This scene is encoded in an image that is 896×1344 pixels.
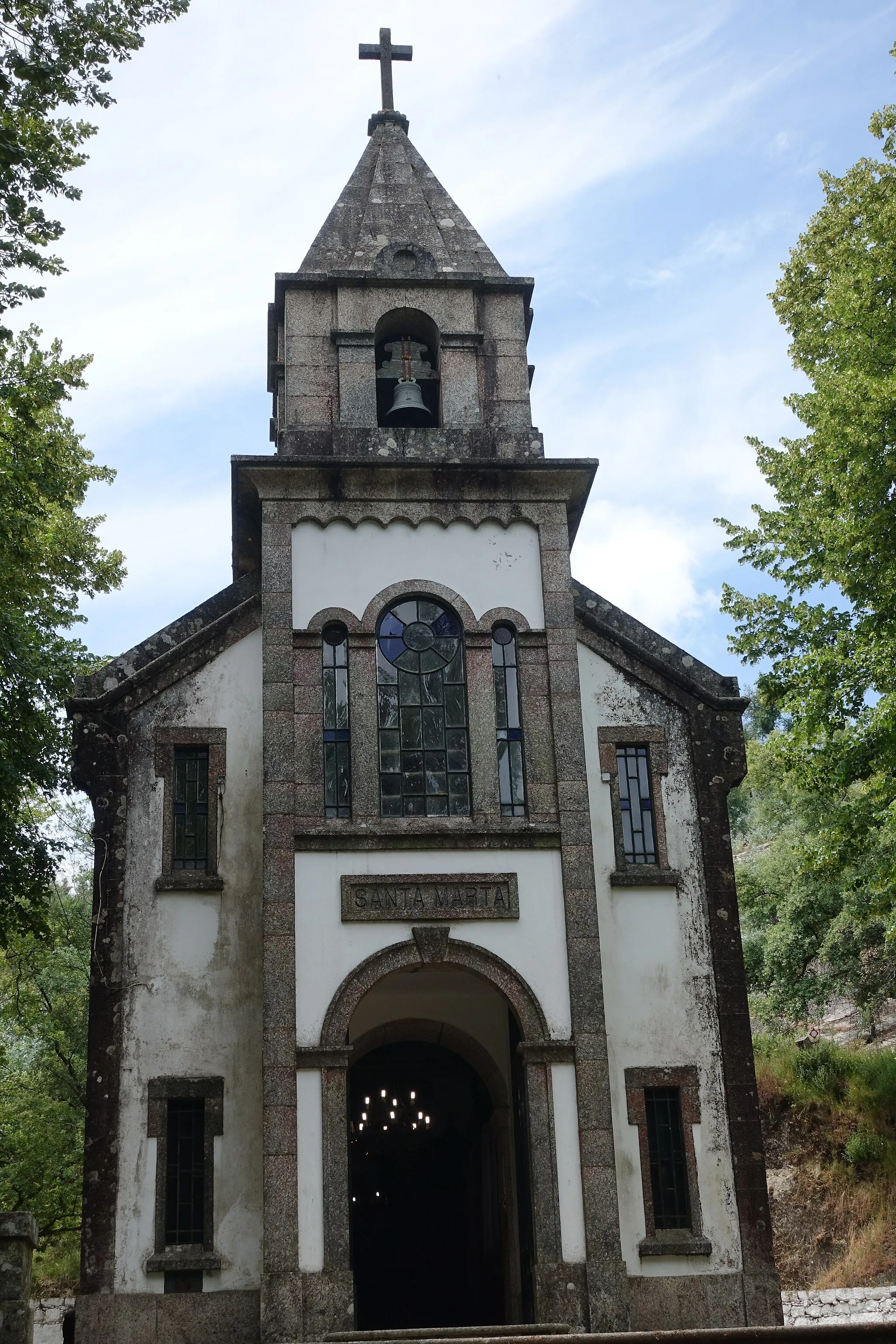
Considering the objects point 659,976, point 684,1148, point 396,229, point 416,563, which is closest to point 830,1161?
point 684,1148

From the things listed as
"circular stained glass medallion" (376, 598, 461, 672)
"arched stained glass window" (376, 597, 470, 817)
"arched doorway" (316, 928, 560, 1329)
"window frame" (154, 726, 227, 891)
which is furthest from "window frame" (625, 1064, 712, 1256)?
"window frame" (154, 726, 227, 891)

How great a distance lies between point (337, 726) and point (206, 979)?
3.35 metres

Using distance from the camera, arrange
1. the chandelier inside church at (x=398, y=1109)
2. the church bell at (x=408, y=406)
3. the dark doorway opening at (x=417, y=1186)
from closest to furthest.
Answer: the church bell at (x=408, y=406), the dark doorway opening at (x=417, y=1186), the chandelier inside church at (x=398, y=1109)

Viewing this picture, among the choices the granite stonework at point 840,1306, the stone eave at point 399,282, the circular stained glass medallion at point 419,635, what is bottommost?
the granite stonework at point 840,1306

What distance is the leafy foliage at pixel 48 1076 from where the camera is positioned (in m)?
25.3

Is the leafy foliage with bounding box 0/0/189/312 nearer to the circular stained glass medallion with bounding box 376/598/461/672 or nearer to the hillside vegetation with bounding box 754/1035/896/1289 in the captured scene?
the circular stained glass medallion with bounding box 376/598/461/672

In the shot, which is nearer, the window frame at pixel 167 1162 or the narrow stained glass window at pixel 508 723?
the window frame at pixel 167 1162

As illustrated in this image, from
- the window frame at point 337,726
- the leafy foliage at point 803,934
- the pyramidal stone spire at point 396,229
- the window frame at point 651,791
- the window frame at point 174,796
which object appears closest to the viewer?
the window frame at point 337,726

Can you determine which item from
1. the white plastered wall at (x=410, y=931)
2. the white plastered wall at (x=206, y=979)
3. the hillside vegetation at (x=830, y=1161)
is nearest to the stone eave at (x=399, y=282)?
the white plastered wall at (x=206, y=979)

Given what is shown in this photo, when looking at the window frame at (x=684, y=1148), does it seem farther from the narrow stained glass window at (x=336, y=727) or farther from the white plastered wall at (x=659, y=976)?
the narrow stained glass window at (x=336, y=727)

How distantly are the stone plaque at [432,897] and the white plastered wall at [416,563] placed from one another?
329 cm

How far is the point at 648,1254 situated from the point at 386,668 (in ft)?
24.0

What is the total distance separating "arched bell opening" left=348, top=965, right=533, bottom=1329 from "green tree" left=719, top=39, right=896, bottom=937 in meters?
5.35

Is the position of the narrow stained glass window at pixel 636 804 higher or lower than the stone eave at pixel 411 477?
lower
